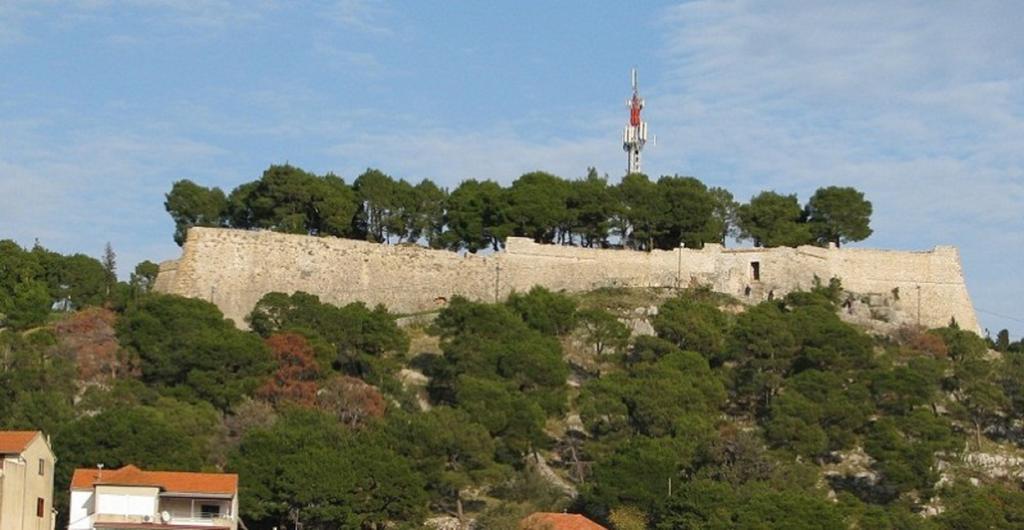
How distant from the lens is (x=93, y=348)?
58.6m

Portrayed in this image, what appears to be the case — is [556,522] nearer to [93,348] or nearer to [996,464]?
[996,464]

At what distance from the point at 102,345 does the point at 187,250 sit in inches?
254

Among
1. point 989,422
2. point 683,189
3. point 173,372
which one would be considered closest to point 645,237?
point 683,189

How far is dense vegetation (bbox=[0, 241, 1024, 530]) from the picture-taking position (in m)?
49.6

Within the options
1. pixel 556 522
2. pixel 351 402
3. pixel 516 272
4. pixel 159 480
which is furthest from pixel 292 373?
pixel 516 272

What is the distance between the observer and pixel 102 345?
193ft

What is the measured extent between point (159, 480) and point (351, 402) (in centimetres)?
1174

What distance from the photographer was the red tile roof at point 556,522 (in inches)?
1869

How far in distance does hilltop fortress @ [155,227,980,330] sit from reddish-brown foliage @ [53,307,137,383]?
3.84 m

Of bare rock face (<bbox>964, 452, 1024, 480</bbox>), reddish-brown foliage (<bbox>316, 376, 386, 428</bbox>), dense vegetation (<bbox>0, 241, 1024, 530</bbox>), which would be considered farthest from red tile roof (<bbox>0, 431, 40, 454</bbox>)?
bare rock face (<bbox>964, 452, 1024, 480</bbox>)

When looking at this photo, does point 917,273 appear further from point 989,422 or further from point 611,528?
point 611,528

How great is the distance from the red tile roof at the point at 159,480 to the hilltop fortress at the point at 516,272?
1799cm

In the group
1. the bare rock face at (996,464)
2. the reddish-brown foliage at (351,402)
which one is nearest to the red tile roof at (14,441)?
the reddish-brown foliage at (351,402)

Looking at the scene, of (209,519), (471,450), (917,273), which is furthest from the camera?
(917,273)
